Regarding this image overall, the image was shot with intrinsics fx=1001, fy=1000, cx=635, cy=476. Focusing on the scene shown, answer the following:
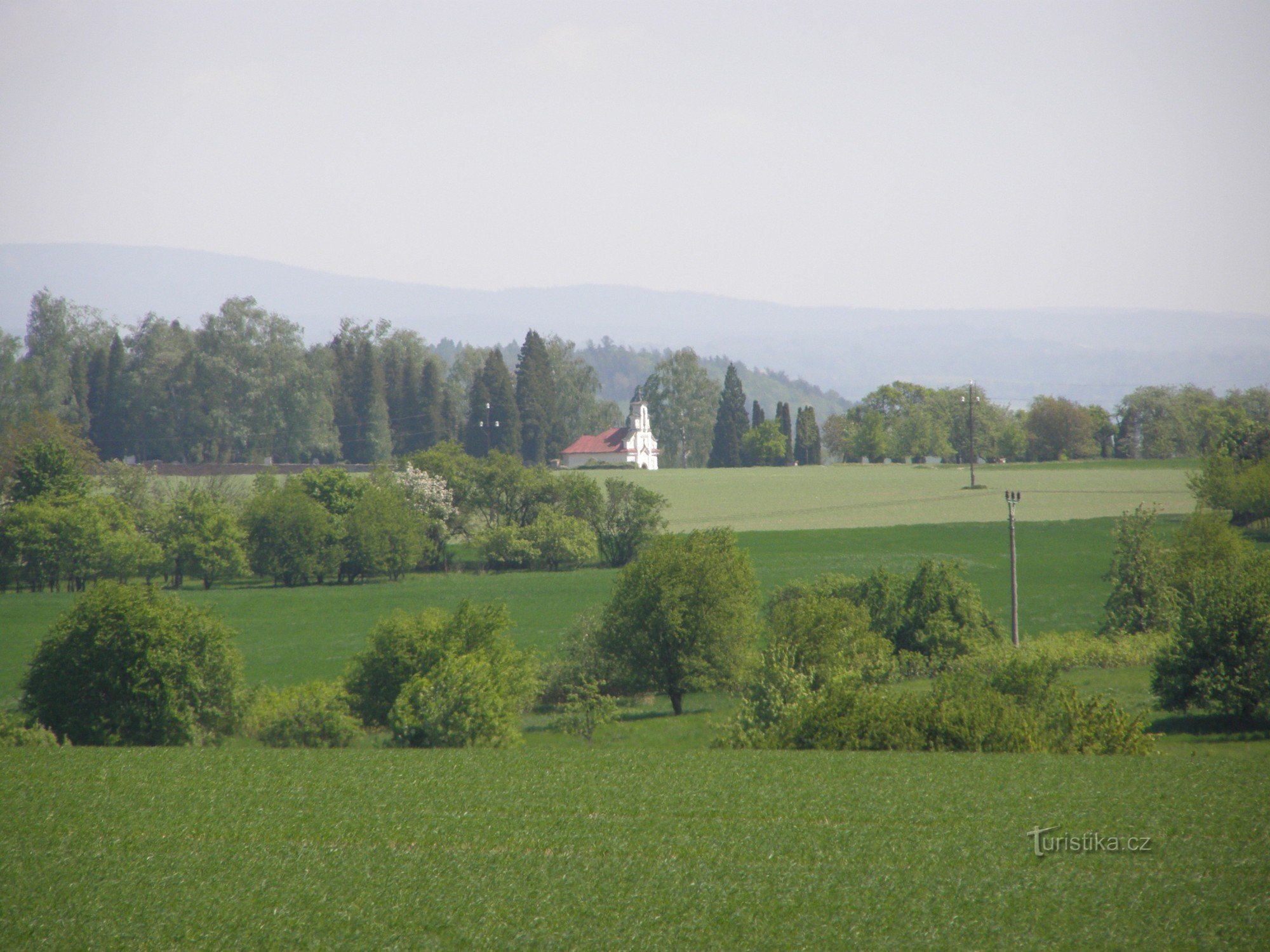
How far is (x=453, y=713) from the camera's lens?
26453mm

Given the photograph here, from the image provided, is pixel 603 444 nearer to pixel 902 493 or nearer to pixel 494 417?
pixel 494 417

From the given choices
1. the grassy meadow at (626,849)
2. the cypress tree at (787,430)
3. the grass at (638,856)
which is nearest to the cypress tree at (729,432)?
the cypress tree at (787,430)

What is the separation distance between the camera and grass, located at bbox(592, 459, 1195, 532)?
76.3 meters

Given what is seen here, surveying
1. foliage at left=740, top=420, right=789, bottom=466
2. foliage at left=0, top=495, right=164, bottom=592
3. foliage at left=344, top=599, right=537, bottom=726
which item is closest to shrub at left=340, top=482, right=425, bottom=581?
foliage at left=0, top=495, right=164, bottom=592

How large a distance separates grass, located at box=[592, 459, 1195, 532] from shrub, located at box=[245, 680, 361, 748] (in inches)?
1804

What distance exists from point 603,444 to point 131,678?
10046 centimetres

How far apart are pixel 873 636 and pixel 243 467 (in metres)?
76.4

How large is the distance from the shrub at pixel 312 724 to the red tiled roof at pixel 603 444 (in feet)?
313

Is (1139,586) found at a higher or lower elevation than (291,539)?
lower

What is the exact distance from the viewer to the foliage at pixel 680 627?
36125 mm

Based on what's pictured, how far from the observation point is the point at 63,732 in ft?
91.9

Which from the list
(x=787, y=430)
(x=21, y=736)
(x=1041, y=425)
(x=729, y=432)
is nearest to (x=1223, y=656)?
(x=21, y=736)

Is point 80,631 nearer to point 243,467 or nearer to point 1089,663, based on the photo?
point 1089,663

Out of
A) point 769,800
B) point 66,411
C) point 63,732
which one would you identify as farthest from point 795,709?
point 66,411
